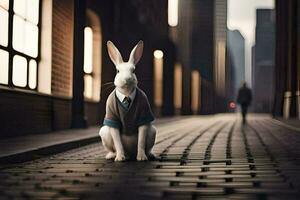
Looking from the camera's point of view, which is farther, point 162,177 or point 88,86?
point 88,86

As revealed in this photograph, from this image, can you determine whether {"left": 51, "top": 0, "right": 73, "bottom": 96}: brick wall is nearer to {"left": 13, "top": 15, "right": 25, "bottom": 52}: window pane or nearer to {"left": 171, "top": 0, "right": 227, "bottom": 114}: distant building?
{"left": 13, "top": 15, "right": 25, "bottom": 52}: window pane

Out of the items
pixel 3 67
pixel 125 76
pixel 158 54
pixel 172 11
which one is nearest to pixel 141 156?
pixel 125 76

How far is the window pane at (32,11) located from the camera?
11.8 meters

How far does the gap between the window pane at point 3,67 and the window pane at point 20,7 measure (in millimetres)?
1029

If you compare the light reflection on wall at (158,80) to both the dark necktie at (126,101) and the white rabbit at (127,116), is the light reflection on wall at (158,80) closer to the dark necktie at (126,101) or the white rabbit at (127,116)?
the white rabbit at (127,116)

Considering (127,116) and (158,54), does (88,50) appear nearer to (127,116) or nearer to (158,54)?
(127,116)

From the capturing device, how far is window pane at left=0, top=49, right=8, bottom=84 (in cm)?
1026

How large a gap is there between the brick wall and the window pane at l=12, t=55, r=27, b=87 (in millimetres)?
1145

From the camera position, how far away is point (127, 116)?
21.5ft

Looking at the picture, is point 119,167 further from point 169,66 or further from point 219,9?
point 219,9

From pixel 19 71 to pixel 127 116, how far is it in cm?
527

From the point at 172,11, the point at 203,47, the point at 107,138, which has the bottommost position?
the point at 107,138

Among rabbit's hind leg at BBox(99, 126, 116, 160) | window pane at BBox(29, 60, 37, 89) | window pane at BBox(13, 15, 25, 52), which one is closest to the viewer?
rabbit's hind leg at BBox(99, 126, 116, 160)

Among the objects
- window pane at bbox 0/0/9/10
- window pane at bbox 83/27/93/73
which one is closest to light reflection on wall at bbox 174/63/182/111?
window pane at bbox 83/27/93/73
